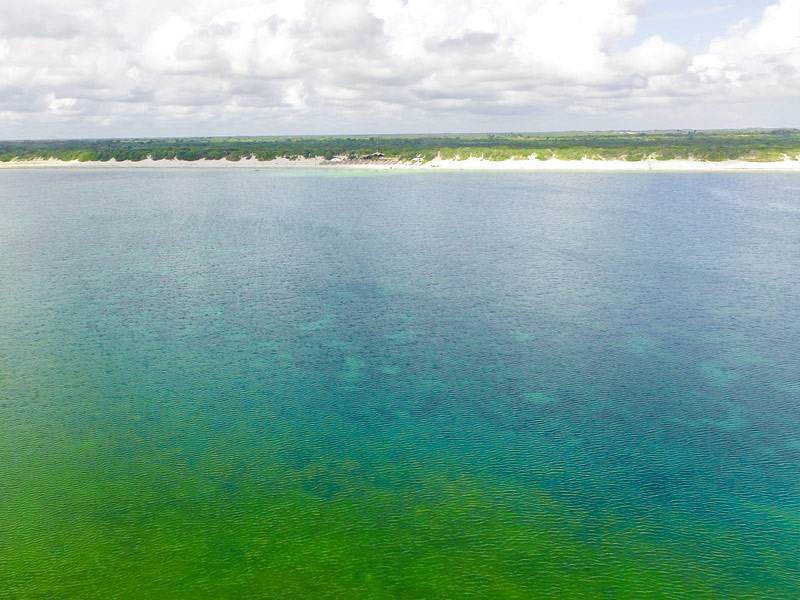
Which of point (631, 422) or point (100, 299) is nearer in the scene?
point (631, 422)

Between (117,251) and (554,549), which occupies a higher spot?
(117,251)

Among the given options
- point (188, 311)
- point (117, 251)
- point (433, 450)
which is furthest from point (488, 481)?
point (117, 251)

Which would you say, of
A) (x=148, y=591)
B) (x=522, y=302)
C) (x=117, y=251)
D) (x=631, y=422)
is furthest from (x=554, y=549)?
(x=117, y=251)

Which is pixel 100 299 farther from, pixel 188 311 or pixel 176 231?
pixel 176 231

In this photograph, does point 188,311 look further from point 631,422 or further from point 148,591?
point 631,422

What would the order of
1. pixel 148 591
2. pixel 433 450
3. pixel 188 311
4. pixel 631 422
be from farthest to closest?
1. pixel 188 311
2. pixel 631 422
3. pixel 433 450
4. pixel 148 591

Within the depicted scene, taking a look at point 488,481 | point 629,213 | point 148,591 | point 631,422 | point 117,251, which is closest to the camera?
point 148,591
